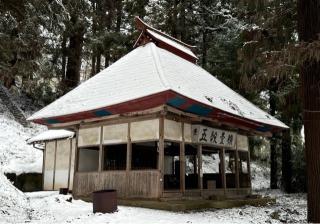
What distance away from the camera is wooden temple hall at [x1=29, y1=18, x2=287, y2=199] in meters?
13.2

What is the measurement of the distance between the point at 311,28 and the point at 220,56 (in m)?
13.0

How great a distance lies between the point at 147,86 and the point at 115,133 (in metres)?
2.65

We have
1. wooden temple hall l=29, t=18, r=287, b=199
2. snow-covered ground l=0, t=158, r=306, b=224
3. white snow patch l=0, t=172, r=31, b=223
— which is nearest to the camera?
white snow patch l=0, t=172, r=31, b=223

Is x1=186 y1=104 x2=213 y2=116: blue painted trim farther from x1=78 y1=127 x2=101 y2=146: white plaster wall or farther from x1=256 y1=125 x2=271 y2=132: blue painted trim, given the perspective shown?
x1=256 y1=125 x2=271 y2=132: blue painted trim

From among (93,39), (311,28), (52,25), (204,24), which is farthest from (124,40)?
(311,28)

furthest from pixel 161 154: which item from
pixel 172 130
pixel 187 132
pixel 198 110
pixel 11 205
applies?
pixel 11 205

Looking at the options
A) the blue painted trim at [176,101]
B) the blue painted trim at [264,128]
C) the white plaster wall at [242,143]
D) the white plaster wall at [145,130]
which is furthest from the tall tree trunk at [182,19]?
the blue painted trim at [176,101]

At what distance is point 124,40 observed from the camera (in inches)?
1077

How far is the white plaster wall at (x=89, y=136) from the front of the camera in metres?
15.4

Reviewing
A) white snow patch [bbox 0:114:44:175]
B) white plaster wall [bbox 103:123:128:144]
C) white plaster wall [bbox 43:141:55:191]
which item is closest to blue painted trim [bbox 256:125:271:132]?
white plaster wall [bbox 103:123:128:144]

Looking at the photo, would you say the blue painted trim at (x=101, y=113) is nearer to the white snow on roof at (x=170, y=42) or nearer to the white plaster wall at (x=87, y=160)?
the white plaster wall at (x=87, y=160)

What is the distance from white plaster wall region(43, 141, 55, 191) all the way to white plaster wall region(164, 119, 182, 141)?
10.2 meters

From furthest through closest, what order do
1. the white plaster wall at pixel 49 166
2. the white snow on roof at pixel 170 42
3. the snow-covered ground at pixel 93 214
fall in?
1. the white plaster wall at pixel 49 166
2. the white snow on roof at pixel 170 42
3. the snow-covered ground at pixel 93 214

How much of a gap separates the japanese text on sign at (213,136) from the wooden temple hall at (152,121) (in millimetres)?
39
